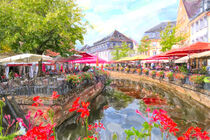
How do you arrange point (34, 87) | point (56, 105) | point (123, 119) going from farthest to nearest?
point (123, 119)
point (34, 87)
point (56, 105)

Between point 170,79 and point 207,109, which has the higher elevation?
point 170,79

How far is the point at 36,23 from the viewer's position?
31.7 feet

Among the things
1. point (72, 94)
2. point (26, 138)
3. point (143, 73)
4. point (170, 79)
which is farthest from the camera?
point (143, 73)

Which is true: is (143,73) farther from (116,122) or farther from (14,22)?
(14,22)

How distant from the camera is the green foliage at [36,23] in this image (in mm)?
9914

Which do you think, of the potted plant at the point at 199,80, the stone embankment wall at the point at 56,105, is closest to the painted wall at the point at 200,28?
the potted plant at the point at 199,80

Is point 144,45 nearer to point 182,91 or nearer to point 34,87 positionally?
point 182,91

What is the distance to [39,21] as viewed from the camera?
9.74 meters

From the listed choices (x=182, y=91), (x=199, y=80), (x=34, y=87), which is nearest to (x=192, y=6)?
(x=182, y=91)

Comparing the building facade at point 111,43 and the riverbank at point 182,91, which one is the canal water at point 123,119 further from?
the building facade at point 111,43

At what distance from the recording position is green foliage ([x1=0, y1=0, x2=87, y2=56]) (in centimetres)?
991

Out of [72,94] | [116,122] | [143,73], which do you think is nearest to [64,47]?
[72,94]

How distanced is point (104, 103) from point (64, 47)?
5986mm

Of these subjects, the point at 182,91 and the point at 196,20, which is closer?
the point at 182,91
